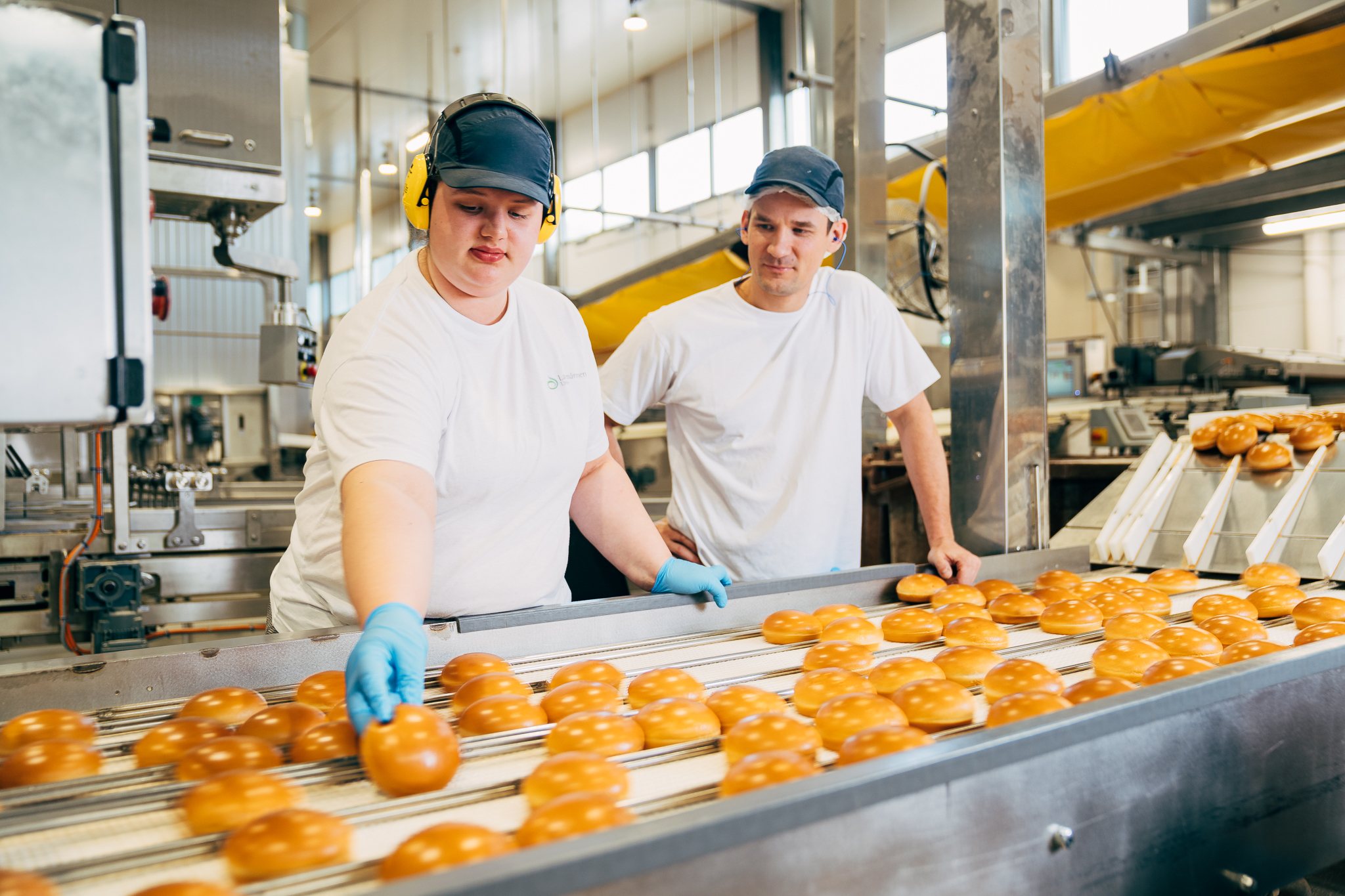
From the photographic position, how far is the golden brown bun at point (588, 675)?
1404 millimetres

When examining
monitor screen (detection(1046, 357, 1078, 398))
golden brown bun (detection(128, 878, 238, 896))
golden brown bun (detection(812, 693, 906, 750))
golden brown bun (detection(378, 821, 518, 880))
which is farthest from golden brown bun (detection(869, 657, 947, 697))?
monitor screen (detection(1046, 357, 1078, 398))

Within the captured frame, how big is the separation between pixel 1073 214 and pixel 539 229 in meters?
4.69

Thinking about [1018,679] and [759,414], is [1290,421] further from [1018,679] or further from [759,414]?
[1018,679]

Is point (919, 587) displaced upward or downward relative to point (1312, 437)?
downward

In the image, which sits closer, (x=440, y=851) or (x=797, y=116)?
(x=440, y=851)

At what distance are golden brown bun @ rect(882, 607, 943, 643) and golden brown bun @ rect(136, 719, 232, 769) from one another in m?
1.14

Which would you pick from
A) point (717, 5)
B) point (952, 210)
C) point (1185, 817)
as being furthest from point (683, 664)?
point (717, 5)

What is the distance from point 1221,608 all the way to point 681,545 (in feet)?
4.20

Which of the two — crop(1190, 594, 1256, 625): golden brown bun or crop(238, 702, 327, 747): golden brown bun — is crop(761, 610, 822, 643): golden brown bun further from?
crop(238, 702, 327, 747): golden brown bun

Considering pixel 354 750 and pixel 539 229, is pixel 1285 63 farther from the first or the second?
pixel 354 750

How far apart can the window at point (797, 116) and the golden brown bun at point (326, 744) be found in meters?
11.0

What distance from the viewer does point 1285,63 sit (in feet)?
11.1

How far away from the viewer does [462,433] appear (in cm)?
164

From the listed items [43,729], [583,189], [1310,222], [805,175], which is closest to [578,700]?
[43,729]
